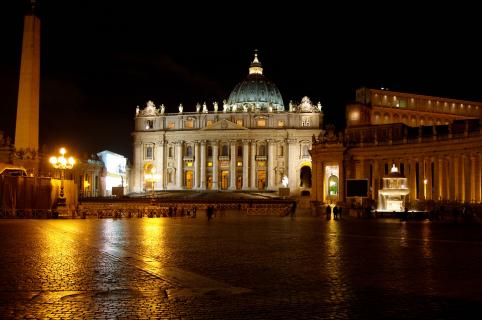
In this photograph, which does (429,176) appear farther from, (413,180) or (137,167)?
(137,167)

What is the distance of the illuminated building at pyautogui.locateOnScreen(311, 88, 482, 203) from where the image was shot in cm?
5234

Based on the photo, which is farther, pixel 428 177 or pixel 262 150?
pixel 262 150

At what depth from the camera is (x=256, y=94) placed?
413 feet

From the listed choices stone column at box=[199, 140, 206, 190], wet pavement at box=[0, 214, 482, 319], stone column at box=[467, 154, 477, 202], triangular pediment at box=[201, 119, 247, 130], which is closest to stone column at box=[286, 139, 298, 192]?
triangular pediment at box=[201, 119, 247, 130]

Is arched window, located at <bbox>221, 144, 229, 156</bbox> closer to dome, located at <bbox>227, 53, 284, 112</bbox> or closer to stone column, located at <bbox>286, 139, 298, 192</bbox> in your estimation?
dome, located at <bbox>227, 53, 284, 112</bbox>

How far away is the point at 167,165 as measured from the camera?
116 m

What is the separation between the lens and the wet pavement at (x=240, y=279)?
939 cm

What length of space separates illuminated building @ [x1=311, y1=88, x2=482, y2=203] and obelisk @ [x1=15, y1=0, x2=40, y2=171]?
30992 mm

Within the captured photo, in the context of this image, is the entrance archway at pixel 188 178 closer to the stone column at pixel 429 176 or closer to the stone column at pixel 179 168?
the stone column at pixel 179 168

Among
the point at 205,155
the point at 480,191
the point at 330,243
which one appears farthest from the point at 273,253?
the point at 205,155

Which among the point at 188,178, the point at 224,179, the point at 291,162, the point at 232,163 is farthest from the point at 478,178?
the point at 188,178

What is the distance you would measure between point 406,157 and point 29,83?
36489 millimetres

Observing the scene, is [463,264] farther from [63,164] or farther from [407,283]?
[63,164]

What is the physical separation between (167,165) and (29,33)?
80.4m
